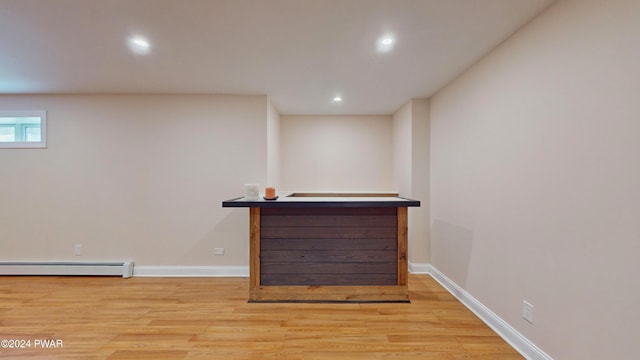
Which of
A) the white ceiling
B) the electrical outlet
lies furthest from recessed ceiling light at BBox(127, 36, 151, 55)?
the electrical outlet

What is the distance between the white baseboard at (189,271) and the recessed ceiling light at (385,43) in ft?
10.1

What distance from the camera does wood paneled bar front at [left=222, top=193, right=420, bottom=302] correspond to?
2.94 meters

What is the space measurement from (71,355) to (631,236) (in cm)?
358

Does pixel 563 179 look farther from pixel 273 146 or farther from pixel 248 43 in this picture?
pixel 273 146

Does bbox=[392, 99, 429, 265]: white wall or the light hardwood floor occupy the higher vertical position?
bbox=[392, 99, 429, 265]: white wall

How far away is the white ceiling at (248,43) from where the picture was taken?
1.86 meters

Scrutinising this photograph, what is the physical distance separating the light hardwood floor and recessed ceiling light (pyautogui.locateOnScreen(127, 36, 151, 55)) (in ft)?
7.98

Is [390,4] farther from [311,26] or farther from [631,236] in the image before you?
[631,236]

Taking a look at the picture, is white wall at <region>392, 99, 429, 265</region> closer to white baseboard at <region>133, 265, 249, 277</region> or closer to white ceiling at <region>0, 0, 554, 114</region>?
white ceiling at <region>0, 0, 554, 114</region>

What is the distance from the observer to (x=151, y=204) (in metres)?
3.75

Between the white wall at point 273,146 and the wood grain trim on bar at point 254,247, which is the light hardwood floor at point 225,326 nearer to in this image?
the wood grain trim on bar at point 254,247

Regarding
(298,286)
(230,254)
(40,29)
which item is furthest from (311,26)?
(230,254)

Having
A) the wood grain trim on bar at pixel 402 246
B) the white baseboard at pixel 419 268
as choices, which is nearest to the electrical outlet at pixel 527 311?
the wood grain trim on bar at pixel 402 246

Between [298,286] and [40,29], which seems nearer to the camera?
[40,29]
